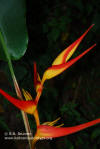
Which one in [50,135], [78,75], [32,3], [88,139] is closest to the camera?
[50,135]

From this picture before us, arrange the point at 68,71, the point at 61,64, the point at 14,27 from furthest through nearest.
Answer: the point at 68,71
the point at 14,27
the point at 61,64

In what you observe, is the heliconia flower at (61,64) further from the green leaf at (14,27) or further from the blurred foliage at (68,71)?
the blurred foliage at (68,71)

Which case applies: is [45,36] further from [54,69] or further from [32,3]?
[54,69]

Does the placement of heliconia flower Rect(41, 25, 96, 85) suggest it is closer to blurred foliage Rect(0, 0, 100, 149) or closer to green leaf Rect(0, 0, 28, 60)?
green leaf Rect(0, 0, 28, 60)

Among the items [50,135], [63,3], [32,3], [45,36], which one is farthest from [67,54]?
[63,3]

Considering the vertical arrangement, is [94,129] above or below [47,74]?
below

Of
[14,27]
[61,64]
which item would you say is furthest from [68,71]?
[61,64]

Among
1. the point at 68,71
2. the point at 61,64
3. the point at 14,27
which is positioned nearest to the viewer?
the point at 61,64

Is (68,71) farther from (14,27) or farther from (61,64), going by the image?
(61,64)
